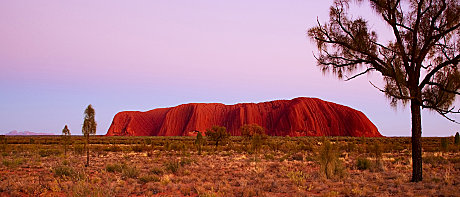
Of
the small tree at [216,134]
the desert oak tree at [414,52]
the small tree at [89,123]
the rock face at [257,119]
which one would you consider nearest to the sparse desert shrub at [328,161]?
the desert oak tree at [414,52]

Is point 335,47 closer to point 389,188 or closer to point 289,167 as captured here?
point 389,188

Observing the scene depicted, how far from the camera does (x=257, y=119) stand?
91.6m

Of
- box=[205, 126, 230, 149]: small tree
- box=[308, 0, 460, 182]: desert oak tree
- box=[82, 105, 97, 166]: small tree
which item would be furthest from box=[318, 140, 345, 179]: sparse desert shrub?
box=[205, 126, 230, 149]: small tree

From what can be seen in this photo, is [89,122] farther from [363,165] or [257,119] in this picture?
[257,119]

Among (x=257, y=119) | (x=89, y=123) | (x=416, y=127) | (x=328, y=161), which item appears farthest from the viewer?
(x=257, y=119)

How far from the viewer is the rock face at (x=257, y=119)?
8481 centimetres

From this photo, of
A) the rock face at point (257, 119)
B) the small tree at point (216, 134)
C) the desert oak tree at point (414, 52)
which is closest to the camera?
the desert oak tree at point (414, 52)

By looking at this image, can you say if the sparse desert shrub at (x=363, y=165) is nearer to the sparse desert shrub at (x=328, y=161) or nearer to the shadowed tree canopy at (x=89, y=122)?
the sparse desert shrub at (x=328, y=161)

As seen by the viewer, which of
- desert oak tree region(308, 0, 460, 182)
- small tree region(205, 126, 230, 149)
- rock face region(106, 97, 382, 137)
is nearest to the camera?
desert oak tree region(308, 0, 460, 182)

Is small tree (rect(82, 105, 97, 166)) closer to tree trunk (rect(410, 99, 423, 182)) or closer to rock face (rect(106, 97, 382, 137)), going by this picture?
tree trunk (rect(410, 99, 423, 182))

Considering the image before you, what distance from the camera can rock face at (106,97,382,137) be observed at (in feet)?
278

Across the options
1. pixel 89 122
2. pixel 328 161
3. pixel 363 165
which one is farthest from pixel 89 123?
pixel 363 165

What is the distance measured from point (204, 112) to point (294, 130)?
30.5m

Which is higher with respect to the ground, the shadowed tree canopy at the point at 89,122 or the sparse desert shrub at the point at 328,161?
the shadowed tree canopy at the point at 89,122
